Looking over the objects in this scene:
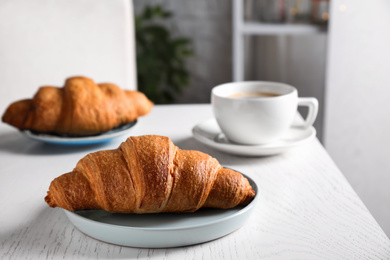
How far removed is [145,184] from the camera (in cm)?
48

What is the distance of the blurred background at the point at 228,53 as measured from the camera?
1.38 metres

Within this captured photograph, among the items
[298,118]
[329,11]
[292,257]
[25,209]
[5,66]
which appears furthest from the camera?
[329,11]

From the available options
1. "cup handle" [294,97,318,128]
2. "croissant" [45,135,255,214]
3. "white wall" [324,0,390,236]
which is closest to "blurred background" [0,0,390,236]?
"white wall" [324,0,390,236]

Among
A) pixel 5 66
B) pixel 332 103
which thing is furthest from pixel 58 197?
pixel 332 103

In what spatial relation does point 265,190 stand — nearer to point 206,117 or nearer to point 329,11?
point 206,117

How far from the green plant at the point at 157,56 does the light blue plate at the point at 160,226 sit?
1986 mm

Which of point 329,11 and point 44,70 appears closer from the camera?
point 44,70

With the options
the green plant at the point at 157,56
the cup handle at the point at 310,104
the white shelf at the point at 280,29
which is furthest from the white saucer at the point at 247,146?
the green plant at the point at 157,56

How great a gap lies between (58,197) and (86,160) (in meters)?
0.05

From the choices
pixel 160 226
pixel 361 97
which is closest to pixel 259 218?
pixel 160 226

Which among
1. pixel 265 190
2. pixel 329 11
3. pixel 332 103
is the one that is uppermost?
pixel 329 11

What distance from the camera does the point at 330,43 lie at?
1.82 metres

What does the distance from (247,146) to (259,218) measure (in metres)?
0.20

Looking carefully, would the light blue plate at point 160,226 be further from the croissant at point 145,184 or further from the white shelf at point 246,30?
the white shelf at point 246,30
